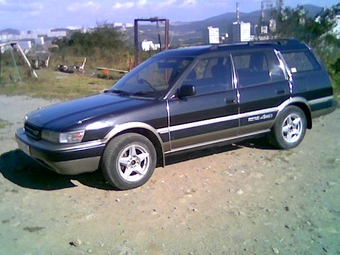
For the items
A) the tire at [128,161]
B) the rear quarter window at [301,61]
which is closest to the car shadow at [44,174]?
the tire at [128,161]

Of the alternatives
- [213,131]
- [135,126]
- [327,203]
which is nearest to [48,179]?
[135,126]

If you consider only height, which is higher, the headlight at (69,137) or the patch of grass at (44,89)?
the headlight at (69,137)

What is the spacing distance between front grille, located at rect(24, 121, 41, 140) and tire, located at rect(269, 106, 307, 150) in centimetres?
352

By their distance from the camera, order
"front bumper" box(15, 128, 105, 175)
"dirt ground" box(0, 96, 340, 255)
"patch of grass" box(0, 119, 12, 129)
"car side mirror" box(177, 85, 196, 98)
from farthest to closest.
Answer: "patch of grass" box(0, 119, 12, 129) → "car side mirror" box(177, 85, 196, 98) → "front bumper" box(15, 128, 105, 175) → "dirt ground" box(0, 96, 340, 255)

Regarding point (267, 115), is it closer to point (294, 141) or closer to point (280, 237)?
point (294, 141)

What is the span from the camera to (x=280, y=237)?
3.51 metres

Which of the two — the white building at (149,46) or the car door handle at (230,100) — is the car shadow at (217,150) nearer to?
the car door handle at (230,100)

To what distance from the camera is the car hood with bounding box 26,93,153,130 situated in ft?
14.9

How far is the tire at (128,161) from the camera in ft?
15.0

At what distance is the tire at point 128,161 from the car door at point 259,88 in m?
1.58

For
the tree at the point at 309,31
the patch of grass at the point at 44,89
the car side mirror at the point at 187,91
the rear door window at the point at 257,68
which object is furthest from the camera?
the tree at the point at 309,31

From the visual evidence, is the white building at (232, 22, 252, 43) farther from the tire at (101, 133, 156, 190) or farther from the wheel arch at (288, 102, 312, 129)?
the tire at (101, 133, 156, 190)

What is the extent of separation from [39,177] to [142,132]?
1.64 meters

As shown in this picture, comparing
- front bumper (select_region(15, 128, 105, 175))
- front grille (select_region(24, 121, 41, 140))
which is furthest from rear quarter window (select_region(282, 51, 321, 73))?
front grille (select_region(24, 121, 41, 140))
